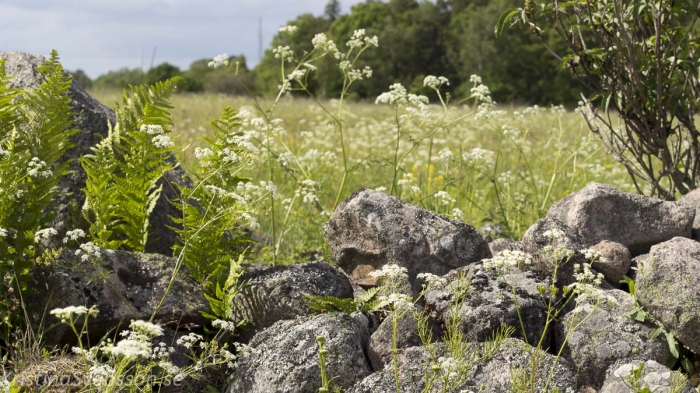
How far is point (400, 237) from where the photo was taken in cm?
439

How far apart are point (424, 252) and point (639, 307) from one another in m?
1.15

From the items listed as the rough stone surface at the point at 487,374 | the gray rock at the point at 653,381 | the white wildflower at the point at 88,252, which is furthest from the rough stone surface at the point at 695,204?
the white wildflower at the point at 88,252

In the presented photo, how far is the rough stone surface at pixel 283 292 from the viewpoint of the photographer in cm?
419

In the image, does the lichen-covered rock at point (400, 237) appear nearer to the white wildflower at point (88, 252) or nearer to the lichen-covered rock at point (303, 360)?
the lichen-covered rock at point (303, 360)

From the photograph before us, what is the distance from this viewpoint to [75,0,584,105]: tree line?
54281 mm

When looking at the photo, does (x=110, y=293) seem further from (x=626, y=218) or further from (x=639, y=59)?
(x=639, y=59)

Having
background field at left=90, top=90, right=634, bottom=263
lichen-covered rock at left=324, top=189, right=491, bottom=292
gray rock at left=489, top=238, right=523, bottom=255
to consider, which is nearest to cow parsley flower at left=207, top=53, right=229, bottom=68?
A: background field at left=90, top=90, right=634, bottom=263

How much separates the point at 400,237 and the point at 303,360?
1089 millimetres

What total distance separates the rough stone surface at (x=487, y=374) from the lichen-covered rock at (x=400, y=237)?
2.81ft

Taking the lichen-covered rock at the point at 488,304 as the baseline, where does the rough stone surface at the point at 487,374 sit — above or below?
below

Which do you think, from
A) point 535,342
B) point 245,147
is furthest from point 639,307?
point 245,147

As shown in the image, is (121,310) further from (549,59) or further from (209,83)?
(209,83)

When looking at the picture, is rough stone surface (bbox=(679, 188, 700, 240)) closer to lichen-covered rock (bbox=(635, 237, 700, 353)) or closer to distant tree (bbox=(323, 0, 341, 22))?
lichen-covered rock (bbox=(635, 237, 700, 353))

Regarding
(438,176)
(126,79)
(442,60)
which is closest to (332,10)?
(442,60)
